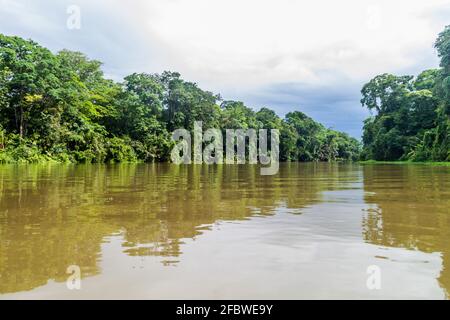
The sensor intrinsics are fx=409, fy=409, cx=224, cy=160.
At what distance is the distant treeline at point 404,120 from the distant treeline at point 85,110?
2228cm

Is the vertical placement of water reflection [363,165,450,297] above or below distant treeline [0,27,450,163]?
below

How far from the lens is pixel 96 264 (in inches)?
118

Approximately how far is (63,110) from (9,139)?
247 inches

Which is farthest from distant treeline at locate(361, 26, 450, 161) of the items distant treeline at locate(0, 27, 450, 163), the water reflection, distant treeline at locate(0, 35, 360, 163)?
the water reflection

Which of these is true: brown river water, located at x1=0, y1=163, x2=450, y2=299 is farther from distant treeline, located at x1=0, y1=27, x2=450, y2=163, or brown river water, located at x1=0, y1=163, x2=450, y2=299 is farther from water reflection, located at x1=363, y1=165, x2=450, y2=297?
distant treeline, located at x1=0, y1=27, x2=450, y2=163

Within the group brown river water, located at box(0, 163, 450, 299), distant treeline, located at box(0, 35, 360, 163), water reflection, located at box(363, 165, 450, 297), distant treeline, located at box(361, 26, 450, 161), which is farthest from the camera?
distant treeline, located at box(361, 26, 450, 161)

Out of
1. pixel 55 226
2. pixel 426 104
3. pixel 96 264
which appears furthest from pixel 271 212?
pixel 426 104

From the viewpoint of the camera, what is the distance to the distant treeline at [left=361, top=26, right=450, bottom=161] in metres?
42.8

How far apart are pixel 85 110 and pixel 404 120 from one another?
41502mm

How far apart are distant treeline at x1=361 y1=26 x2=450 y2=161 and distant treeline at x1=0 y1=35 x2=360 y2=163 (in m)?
22.3

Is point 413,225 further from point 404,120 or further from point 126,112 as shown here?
point 404,120

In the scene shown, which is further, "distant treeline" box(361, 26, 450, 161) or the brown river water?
"distant treeline" box(361, 26, 450, 161)

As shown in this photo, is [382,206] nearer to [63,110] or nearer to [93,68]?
[63,110]

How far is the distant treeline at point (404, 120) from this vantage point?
1684 inches
